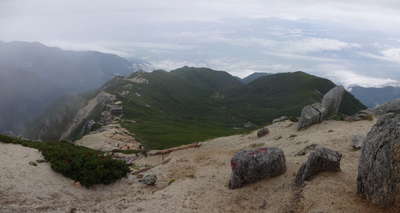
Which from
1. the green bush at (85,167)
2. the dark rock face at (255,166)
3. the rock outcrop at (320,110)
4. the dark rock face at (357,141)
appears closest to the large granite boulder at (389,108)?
the rock outcrop at (320,110)

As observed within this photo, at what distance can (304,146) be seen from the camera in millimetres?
43875

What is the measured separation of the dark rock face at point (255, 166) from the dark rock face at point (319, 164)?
3274 millimetres

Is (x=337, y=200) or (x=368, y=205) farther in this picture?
(x=337, y=200)

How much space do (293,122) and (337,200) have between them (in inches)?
1557

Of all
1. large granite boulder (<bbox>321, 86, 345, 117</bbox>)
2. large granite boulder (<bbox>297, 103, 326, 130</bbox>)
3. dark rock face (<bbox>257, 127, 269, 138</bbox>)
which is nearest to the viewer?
large granite boulder (<bbox>297, 103, 326, 130</bbox>)

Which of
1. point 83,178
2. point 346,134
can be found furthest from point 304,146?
point 83,178

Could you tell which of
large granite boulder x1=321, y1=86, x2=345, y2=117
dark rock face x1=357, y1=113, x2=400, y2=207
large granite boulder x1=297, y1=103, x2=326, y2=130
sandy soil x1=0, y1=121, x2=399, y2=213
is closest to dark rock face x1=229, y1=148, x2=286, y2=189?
sandy soil x1=0, y1=121, x2=399, y2=213

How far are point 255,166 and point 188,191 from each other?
23.8 feet

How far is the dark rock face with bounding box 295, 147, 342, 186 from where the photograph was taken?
97.0 ft

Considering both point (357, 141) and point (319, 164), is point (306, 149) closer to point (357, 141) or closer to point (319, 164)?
point (357, 141)

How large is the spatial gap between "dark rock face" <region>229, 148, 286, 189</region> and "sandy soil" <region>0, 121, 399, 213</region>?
2.21 ft

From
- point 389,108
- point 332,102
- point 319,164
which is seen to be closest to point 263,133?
point 332,102

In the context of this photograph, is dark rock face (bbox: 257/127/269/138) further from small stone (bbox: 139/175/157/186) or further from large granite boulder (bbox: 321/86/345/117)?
small stone (bbox: 139/175/157/186)

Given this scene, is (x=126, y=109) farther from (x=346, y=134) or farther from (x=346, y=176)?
(x=346, y=176)
